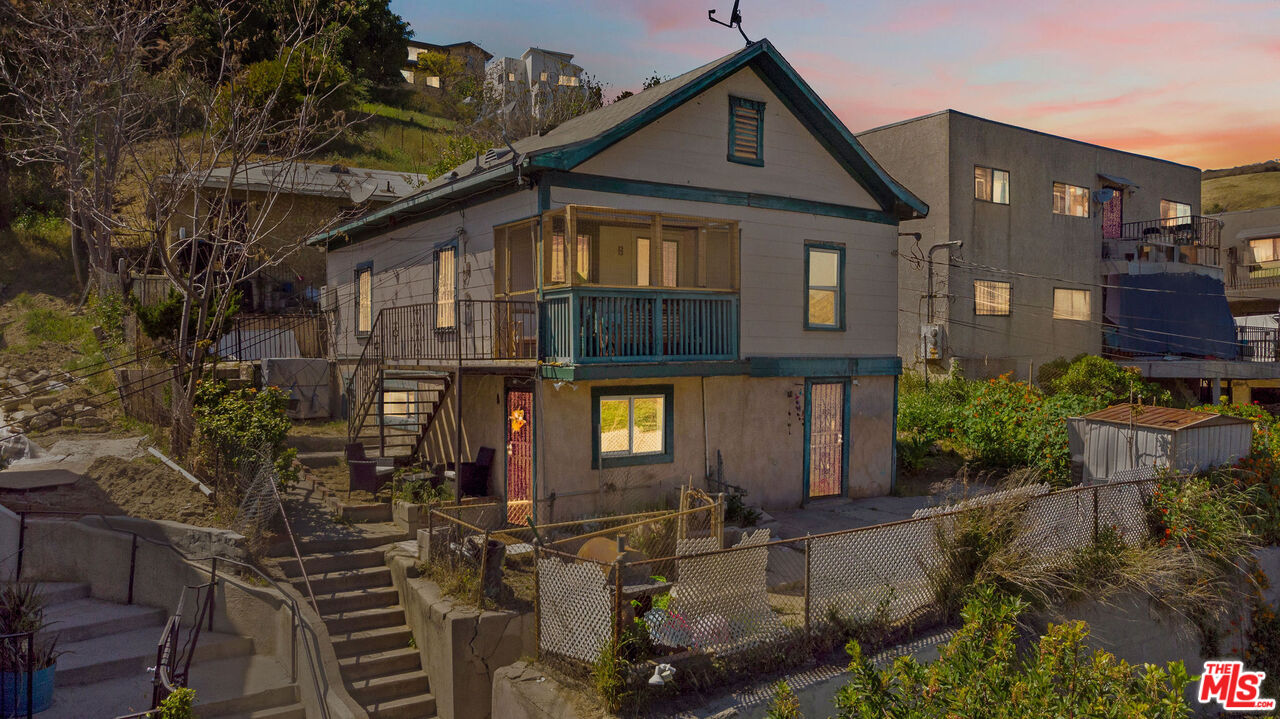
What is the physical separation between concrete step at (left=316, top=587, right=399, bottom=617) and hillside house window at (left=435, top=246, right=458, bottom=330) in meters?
5.94

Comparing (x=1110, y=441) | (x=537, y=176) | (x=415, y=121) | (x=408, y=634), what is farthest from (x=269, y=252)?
(x=415, y=121)

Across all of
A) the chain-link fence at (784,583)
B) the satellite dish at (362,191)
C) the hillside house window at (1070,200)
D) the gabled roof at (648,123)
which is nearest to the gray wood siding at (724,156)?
the gabled roof at (648,123)

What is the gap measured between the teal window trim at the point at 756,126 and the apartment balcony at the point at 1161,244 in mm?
19250

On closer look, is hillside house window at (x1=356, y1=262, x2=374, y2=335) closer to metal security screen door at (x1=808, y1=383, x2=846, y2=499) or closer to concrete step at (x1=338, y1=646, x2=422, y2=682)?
concrete step at (x1=338, y1=646, x2=422, y2=682)

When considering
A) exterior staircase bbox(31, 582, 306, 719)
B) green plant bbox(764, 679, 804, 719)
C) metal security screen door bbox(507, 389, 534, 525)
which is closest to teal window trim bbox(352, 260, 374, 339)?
metal security screen door bbox(507, 389, 534, 525)

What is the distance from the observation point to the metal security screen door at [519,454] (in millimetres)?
13258

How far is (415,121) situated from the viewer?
54.3m

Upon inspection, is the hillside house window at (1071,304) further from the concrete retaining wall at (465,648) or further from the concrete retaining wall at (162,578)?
the concrete retaining wall at (162,578)

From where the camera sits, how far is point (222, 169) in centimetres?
2484

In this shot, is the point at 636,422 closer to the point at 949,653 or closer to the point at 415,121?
the point at 949,653

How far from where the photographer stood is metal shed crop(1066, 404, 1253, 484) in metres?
13.3

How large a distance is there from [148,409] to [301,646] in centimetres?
733

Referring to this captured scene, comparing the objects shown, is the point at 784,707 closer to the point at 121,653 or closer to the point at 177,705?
the point at 177,705

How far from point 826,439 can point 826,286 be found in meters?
3.09
